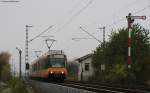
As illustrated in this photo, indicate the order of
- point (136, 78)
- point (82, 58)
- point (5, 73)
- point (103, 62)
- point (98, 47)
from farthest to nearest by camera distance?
point (82, 58) < point (98, 47) < point (103, 62) < point (5, 73) < point (136, 78)

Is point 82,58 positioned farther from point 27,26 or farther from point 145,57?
point 145,57

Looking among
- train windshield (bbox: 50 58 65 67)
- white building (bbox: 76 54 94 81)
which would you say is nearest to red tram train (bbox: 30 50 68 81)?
train windshield (bbox: 50 58 65 67)

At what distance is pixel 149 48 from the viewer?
60.2 meters

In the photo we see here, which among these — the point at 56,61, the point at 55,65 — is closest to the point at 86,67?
the point at 55,65

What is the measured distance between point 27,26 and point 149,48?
16.5 m

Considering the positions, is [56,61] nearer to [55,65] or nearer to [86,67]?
[55,65]

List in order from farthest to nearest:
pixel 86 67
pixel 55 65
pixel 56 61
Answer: pixel 86 67, pixel 55 65, pixel 56 61

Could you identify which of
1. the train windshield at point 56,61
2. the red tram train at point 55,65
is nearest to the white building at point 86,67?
the red tram train at point 55,65

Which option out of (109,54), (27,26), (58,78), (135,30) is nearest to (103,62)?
(109,54)

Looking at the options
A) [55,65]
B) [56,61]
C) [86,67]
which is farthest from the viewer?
[86,67]

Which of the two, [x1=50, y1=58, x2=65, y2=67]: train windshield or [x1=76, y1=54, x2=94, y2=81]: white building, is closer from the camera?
[x1=50, y1=58, x2=65, y2=67]: train windshield

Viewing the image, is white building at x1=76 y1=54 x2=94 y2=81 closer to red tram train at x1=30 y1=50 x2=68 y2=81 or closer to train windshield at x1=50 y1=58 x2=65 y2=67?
red tram train at x1=30 y1=50 x2=68 y2=81

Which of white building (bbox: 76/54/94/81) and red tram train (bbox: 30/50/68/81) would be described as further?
white building (bbox: 76/54/94/81)

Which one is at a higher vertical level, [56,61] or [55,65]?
[56,61]
